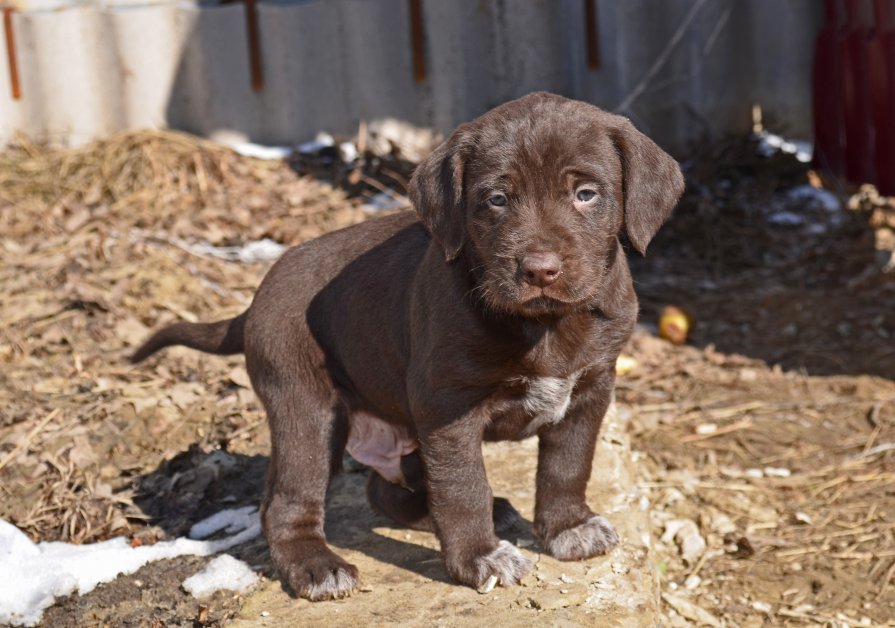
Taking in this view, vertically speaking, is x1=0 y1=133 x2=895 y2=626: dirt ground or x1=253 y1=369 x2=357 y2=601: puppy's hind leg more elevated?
x1=253 y1=369 x2=357 y2=601: puppy's hind leg

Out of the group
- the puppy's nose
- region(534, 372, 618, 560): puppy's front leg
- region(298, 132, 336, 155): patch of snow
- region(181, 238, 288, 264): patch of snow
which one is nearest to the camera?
the puppy's nose

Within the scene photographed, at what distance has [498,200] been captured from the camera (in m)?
3.81

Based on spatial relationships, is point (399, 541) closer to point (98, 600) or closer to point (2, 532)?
point (98, 600)

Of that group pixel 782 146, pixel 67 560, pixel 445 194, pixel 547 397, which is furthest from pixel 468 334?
pixel 782 146

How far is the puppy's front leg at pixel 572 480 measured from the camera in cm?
420

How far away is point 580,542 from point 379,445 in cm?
87

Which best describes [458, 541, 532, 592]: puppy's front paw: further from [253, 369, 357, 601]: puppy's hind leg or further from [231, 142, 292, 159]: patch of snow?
[231, 142, 292, 159]: patch of snow

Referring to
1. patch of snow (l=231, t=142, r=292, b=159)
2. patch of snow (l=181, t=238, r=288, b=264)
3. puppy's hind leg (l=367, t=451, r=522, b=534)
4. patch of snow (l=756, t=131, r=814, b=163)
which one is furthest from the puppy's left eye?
patch of snow (l=756, t=131, r=814, b=163)

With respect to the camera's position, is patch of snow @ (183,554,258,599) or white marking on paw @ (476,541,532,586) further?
patch of snow @ (183,554,258,599)

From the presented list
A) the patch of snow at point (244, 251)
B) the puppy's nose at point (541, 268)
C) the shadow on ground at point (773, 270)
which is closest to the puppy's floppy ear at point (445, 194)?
the puppy's nose at point (541, 268)

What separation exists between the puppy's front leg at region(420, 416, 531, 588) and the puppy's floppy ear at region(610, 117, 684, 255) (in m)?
0.83

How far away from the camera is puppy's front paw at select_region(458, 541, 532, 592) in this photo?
4004 mm

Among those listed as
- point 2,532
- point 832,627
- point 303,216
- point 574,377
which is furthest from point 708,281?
point 2,532

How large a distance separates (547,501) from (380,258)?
108 cm
